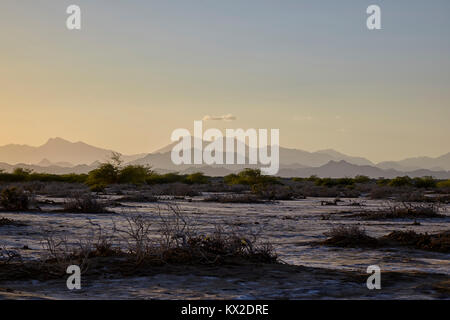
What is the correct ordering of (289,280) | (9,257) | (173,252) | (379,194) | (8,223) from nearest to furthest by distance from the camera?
(289,280) → (9,257) → (173,252) → (8,223) → (379,194)

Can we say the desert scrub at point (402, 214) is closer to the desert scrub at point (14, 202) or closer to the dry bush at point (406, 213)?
the dry bush at point (406, 213)

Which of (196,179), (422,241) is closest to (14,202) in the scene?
(422,241)

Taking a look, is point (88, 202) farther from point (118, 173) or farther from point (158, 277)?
point (118, 173)

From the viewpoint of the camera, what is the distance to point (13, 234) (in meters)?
14.1

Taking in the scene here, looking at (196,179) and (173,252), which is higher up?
(196,179)

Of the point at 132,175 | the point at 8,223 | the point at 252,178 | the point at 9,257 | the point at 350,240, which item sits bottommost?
the point at 350,240

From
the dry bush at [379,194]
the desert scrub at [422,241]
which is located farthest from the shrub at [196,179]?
the desert scrub at [422,241]

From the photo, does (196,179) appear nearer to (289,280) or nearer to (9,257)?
(9,257)

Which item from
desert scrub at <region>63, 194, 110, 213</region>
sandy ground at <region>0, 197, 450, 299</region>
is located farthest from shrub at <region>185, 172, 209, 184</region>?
sandy ground at <region>0, 197, 450, 299</region>

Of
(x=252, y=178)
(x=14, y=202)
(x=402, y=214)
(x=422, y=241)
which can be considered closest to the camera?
(x=422, y=241)
